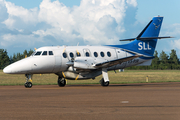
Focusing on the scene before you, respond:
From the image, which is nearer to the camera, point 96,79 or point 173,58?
point 96,79

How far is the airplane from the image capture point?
24438 mm

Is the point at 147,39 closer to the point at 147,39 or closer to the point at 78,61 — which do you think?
the point at 147,39

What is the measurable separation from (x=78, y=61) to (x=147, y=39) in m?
9.03

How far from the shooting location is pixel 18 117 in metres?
9.51

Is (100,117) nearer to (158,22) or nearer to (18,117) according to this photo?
(18,117)

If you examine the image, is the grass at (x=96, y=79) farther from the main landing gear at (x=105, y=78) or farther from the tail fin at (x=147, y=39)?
the main landing gear at (x=105, y=78)

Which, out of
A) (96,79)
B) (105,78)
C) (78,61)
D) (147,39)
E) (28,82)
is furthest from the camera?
(96,79)

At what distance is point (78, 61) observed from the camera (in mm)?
25594

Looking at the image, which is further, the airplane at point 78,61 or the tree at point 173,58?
the tree at point 173,58

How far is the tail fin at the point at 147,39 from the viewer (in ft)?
98.9

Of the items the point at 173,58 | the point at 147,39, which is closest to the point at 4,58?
the point at 173,58

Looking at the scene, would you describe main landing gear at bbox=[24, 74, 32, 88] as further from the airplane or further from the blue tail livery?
the blue tail livery

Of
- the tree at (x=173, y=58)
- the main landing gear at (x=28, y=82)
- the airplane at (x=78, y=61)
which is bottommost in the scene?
the main landing gear at (x=28, y=82)

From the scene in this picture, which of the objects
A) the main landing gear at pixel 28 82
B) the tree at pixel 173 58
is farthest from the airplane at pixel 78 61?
the tree at pixel 173 58
